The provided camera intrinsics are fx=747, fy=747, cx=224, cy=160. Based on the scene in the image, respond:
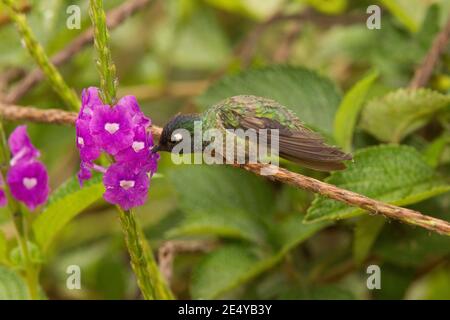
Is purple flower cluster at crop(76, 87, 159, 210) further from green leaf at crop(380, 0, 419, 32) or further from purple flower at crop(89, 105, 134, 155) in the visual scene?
green leaf at crop(380, 0, 419, 32)

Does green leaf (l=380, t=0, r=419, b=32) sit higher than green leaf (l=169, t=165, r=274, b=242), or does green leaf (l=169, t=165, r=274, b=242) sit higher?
green leaf (l=380, t=0, r=419, b=32)

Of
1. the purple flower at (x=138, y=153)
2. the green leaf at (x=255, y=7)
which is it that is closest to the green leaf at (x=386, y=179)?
the purple flower at (x=138, y=153)

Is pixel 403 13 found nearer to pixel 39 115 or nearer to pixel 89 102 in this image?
pixel 39 115

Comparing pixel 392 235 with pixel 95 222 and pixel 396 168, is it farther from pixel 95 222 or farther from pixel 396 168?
pixel 95 222

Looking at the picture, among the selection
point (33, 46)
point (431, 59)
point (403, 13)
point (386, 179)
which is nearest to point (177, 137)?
point (33, 46)

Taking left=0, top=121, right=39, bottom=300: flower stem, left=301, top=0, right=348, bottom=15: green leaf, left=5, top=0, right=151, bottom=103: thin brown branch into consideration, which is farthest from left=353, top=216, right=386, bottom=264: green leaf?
left=301, top=0, right=348, bottom=15: green leaf

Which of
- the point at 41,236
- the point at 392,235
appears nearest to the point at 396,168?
the point at 392,235
